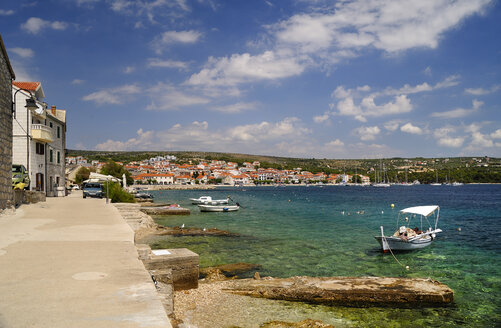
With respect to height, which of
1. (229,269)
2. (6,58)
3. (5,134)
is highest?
(6,58)

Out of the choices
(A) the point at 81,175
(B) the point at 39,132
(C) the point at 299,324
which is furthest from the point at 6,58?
(A) the point at 81,175

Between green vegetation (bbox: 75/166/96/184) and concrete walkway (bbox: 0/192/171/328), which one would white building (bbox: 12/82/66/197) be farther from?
green vegetation (bbox: 75/166/96/184)

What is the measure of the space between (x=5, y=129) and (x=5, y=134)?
23cm

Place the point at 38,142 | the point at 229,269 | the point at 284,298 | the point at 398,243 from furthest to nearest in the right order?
the point at 38,142
the point at 398,243
the point at 229,269
the point at 284,298

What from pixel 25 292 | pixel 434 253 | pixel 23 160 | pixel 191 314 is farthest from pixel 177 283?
pixel 23 160

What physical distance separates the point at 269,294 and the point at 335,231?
19007 mm

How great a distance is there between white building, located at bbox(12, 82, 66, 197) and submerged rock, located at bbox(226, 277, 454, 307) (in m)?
19.5

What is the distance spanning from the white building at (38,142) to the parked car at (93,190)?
2.77 m

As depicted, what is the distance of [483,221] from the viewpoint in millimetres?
37469

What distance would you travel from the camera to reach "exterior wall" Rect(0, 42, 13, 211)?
14.9 meters

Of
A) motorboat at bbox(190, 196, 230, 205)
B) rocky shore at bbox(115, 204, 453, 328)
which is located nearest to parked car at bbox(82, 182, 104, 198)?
motorboat at bbox(190, 196, 230, 205)

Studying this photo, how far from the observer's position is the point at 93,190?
31.9 m

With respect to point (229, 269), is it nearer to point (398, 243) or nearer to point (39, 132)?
point (398, 243)

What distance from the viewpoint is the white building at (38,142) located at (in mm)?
26812
